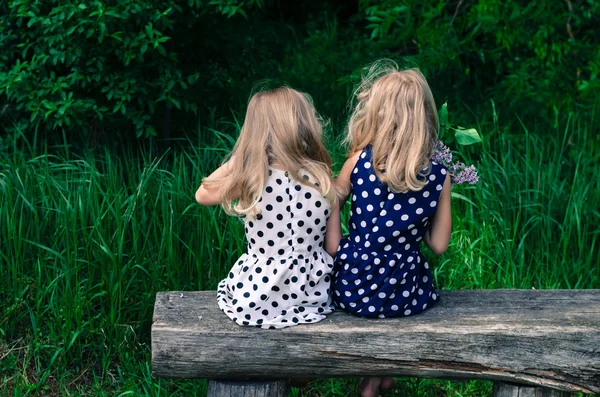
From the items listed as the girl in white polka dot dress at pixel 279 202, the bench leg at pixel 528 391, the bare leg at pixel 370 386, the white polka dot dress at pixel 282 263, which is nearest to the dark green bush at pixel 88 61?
the girl in white polka dot dress at pixel 279 202

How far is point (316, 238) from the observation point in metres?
2.70

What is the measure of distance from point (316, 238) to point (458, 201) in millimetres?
1547

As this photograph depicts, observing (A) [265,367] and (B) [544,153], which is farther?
(B) [544,153]

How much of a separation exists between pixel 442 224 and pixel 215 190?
2.55ft

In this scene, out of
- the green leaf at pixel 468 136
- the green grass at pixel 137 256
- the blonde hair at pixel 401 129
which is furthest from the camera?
the green grass at pixel 137 256

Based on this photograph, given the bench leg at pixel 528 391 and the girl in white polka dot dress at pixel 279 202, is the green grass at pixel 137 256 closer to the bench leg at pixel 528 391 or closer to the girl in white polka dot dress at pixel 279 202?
the bench leg at pixel 528 391

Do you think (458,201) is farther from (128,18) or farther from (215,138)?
(128,18)

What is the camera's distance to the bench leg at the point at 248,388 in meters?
2.66

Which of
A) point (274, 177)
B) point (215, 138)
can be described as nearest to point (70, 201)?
point (215, 138)

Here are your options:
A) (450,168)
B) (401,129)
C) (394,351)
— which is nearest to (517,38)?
(450,168)

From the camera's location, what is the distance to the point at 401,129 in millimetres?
2594

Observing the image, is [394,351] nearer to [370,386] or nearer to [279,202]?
[370,386]

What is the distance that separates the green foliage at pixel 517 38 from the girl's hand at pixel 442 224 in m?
1.97

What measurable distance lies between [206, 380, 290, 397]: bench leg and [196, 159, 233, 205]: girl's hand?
605 millimetres
